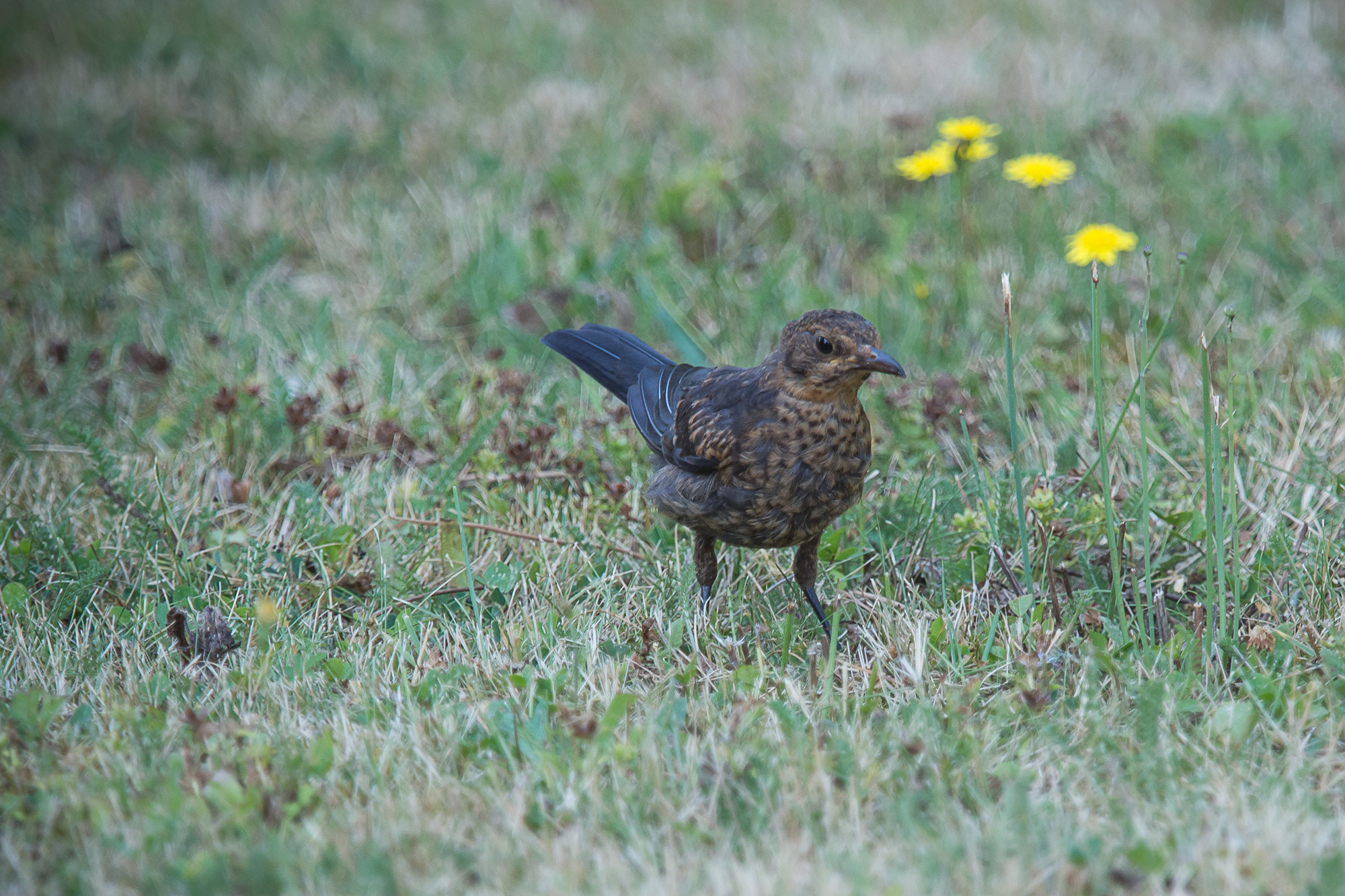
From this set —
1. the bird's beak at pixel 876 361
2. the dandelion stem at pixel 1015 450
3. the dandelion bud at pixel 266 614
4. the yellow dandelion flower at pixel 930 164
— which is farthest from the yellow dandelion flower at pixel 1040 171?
the dandelion bud at pixel 266 614

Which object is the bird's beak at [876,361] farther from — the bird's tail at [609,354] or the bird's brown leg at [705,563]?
the bird's tail at [609,354]

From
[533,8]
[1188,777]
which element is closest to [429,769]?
[1188,777]

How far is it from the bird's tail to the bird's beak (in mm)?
938

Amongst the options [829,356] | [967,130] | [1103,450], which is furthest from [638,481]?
[967,130]

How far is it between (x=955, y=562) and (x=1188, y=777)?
1.06 m

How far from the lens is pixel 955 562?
3564 millimetres

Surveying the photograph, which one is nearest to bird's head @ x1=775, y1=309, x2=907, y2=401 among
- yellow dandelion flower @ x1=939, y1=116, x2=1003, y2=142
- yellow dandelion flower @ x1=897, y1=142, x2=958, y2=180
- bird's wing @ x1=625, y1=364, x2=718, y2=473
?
bird's wing @ x1=625, y1=364, x2=718, y2=473

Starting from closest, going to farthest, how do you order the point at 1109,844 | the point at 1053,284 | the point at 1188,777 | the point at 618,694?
the point at 1109,844, the point at 1188,777, the point at 618,694, the point at 1053,284

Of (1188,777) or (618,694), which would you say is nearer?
(1188,777)

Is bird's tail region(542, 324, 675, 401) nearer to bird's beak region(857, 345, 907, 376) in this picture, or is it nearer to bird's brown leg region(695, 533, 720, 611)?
bird's brown leg region(695, 533, 720, 611)

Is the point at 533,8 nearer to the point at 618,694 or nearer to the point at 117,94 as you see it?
the point at 117,94

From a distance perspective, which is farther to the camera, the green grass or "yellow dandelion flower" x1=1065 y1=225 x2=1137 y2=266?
"yellow dandelion flower" x1=1065 y1=225 x2=1137 y2=266

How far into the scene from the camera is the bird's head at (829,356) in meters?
3.20

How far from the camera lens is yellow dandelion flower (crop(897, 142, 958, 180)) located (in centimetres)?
541
